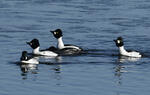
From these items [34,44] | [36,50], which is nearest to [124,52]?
[36,50]

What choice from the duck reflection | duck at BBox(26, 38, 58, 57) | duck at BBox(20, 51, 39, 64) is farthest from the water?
duck at BBox(26, 38, 58, 57)

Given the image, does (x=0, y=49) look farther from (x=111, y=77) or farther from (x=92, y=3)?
(x=92, y=3)

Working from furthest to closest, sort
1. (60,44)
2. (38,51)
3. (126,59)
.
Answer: (60,44), (38,51), (126,59)

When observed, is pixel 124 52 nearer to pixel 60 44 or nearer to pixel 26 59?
pixel 60 44

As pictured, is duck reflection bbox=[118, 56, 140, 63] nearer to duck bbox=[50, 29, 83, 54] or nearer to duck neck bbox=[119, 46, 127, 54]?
duck neck bbox=[119, 46, 127, 54]

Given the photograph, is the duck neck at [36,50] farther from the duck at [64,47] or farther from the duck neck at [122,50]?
the duck neck at [122,50]

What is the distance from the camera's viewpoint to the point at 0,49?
1281 inches

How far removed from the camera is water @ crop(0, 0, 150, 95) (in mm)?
23656

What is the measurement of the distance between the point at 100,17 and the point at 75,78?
65.5 feet

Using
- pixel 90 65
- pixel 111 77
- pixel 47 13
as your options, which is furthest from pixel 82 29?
pixel 111 77

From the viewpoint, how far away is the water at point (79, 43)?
23.7 meters

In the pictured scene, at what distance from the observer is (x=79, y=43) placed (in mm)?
35906

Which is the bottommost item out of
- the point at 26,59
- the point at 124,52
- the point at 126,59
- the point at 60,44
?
the point at 126,59

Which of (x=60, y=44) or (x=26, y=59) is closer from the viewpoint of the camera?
(x=26, y=59)
